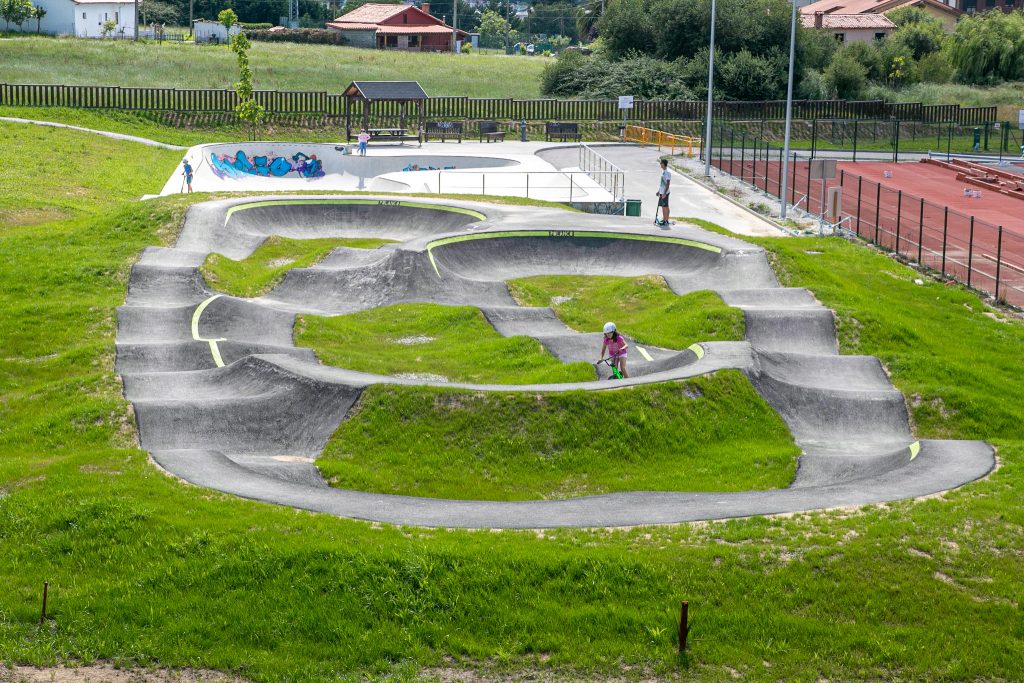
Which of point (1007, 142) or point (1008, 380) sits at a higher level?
point (1007, 142)

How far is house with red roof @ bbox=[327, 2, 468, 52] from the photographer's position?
12862 cm

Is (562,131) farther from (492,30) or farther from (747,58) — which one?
(492,30)

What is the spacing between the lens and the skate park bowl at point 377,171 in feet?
178

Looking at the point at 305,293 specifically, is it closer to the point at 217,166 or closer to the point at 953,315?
the point at 953,315

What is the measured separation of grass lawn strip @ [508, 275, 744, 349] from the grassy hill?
56.4 metres

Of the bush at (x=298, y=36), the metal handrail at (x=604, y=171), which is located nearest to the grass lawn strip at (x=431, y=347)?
the metal handrail at (x=604, y=171)

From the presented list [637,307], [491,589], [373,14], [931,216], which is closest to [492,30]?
[373,14]

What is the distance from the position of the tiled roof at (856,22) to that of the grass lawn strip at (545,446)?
10714 cm

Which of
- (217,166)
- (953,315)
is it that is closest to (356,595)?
(953,315)

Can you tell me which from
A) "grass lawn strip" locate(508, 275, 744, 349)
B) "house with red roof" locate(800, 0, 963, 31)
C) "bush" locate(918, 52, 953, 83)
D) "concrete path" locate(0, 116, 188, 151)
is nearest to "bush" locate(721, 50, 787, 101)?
"bush" locate(918, 52, 953, 83)

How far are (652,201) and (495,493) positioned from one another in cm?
3439

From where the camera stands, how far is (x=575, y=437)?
2062cm

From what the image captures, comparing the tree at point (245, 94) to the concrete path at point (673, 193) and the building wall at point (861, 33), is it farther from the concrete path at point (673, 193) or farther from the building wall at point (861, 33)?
the building wall at point (861, 33)

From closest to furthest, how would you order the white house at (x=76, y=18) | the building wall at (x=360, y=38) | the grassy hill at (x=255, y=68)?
the grassy hill at (x=255, y=68) < the white house at (x=76, y=18) < the building wall at (x=360, y=38)
